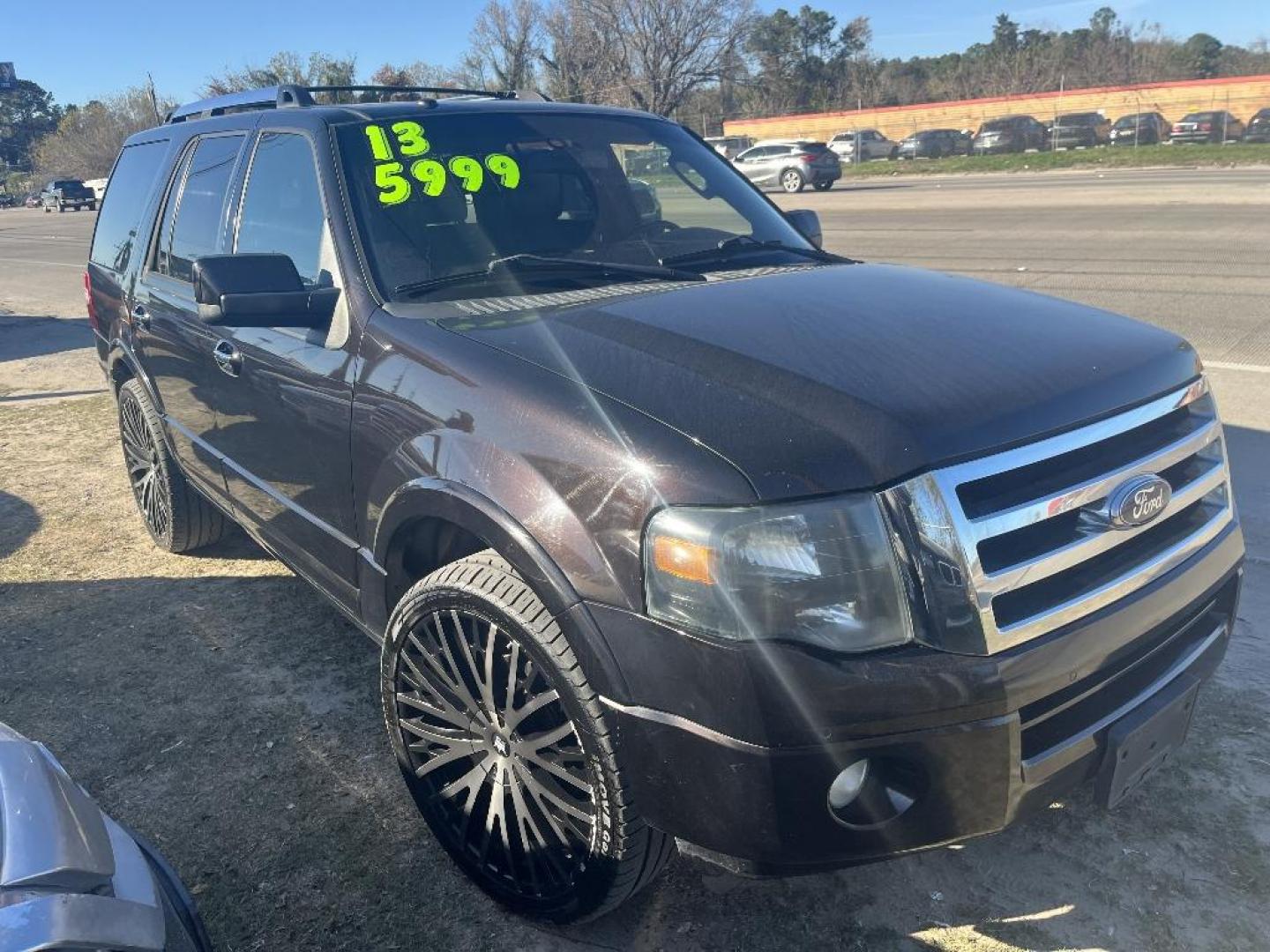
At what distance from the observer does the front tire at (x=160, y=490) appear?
4.68 m

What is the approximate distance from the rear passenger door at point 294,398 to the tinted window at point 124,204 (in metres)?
1.39

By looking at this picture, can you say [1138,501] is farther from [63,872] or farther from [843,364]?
[63,872]

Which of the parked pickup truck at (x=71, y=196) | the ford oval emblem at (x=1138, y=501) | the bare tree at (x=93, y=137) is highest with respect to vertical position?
the bare tree at (x=93, y=137)

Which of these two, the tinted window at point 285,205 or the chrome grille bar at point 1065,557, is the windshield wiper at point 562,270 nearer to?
the tinted window at point 285,205

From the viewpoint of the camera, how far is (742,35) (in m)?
62.2

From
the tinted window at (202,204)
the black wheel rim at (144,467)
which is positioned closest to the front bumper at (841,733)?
the tinted window at (202,204)

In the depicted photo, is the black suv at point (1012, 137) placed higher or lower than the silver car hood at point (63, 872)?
higher

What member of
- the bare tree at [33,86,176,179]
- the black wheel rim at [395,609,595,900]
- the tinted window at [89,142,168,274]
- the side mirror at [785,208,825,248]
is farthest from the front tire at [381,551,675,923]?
the bare tree at [33,86,176,179]

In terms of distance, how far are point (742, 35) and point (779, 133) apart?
8.53 metres

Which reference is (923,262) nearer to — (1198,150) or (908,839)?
(908,839)

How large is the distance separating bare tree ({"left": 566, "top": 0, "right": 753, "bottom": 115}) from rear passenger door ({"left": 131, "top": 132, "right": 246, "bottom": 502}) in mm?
55484

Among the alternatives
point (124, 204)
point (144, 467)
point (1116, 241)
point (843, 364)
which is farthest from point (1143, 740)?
point (1116, 241)

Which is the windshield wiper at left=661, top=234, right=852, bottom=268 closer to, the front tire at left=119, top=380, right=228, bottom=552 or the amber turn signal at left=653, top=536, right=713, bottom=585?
the amber turn signal at left=653, top=536, right=713, bottom=585

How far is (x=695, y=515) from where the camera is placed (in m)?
1.91
